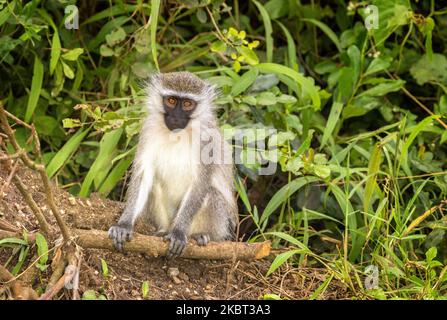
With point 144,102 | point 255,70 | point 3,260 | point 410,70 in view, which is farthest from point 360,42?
point 3,260

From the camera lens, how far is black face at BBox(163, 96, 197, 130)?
5.80m

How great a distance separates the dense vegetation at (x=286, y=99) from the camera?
623 centimetres

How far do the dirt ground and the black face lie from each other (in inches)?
31.9

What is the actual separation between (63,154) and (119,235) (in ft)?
6.00

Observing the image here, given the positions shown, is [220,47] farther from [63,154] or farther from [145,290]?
[145,290]

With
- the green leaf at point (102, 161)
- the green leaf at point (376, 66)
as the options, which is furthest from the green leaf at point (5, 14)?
the green leaf at point (376, 66)

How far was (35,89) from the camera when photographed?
703 cm

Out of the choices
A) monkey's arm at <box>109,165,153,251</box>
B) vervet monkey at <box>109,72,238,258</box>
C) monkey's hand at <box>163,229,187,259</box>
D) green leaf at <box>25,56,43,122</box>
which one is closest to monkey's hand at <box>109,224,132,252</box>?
monkey's arm at <box>109,165,153,251</box>

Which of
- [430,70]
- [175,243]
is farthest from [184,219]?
[430,70]

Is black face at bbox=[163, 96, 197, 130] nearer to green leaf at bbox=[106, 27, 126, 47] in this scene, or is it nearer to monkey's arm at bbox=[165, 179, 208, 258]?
monkey's arm at bbox=[165, 179, 208, 258]

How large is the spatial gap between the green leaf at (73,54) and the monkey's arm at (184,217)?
1.59 meters

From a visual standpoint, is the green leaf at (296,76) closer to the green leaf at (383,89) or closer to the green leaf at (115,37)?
the green leaf at (383,89)

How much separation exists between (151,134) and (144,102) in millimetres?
508
